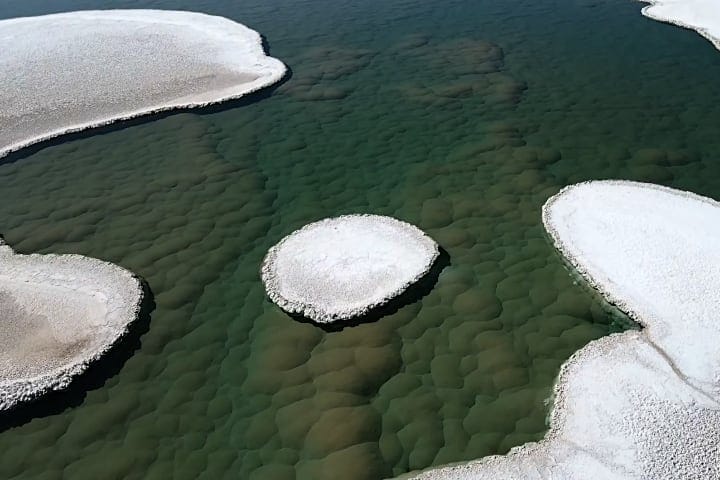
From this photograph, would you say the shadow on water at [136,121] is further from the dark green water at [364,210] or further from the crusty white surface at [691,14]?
the crusty white surface at [691,14]

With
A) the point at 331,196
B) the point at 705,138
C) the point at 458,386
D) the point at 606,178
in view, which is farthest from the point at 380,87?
the point at 458,386

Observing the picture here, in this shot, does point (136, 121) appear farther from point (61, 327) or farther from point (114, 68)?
point (61, 327)

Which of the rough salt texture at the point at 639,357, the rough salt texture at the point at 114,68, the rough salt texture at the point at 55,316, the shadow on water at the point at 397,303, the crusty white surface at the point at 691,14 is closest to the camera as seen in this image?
the rough salt texture at the point at 639,357

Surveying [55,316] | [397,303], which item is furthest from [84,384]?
[397,303]

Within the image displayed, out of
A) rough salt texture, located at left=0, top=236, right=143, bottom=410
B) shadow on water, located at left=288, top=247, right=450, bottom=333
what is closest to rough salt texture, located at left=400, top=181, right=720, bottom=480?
shadow on water, located at left=288, top=247, right=450, bottom=333

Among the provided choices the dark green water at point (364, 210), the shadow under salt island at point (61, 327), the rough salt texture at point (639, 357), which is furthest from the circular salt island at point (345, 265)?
the rough salt texture at point (639, 357)

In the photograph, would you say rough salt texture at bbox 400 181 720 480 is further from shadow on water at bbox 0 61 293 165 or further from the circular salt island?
shadow on water at bbox 0 61 293 165

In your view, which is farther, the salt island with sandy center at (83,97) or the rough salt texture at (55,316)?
the salt island with sandy center at (83,97)
